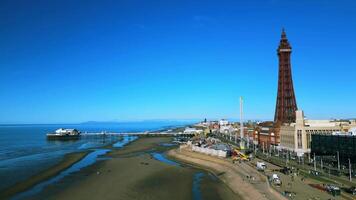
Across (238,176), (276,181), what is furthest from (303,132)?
(276,181)

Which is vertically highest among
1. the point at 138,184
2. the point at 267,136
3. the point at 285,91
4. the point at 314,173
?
the point at 285,91

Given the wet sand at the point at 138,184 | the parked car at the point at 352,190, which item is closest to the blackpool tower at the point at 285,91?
the wet sand at the point at 138,184

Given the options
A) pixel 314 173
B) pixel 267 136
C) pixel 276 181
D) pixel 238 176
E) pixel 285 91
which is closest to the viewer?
pixel 276 181

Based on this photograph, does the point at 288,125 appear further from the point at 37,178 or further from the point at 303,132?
the point at 37,178

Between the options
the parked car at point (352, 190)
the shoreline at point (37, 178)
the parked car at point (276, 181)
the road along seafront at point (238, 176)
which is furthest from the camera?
the shoreline at point (37, 178)

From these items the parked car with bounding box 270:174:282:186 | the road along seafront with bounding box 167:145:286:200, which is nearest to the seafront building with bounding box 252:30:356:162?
the road along seafront with bounding box 167:145:286:200

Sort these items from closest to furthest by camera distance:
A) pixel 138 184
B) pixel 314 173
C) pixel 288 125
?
1. pixel 138 184
2. pixel 314 173
3. pixel 288 125

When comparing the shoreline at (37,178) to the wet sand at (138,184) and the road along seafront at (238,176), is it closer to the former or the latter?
the wet sand at (138,184)

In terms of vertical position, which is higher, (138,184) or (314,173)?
(314,173)
